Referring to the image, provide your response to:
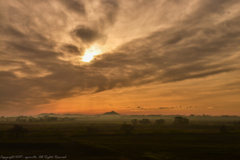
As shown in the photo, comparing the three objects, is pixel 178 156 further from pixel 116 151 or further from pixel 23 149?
pixel 23 149

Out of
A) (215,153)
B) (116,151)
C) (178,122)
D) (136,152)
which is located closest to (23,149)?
(116,151)

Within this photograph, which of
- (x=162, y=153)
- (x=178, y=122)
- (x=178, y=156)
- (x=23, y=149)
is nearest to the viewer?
(x=178, y=156)

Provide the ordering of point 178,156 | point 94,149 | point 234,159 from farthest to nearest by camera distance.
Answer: point 94,149 < point 178,156 < point 234,159

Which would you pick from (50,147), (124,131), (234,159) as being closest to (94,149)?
(50,147)

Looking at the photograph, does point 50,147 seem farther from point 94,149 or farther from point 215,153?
point 215,153

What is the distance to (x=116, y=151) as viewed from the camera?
49.3 meters

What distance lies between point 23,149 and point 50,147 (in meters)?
9.42

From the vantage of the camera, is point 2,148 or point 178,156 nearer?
point 178,156

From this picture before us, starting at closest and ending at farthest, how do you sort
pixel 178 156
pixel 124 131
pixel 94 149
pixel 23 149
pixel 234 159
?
pixel 234 159
pixel 178 156
pixel 94 149
pixel 23 149
pixel 124 131

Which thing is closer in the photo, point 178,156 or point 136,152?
point 178,156

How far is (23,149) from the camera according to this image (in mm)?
57031

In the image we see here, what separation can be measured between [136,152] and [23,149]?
4106cm

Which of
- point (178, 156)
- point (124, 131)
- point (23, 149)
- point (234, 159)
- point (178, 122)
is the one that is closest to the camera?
point (234, 159)

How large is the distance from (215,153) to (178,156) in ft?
38.8
